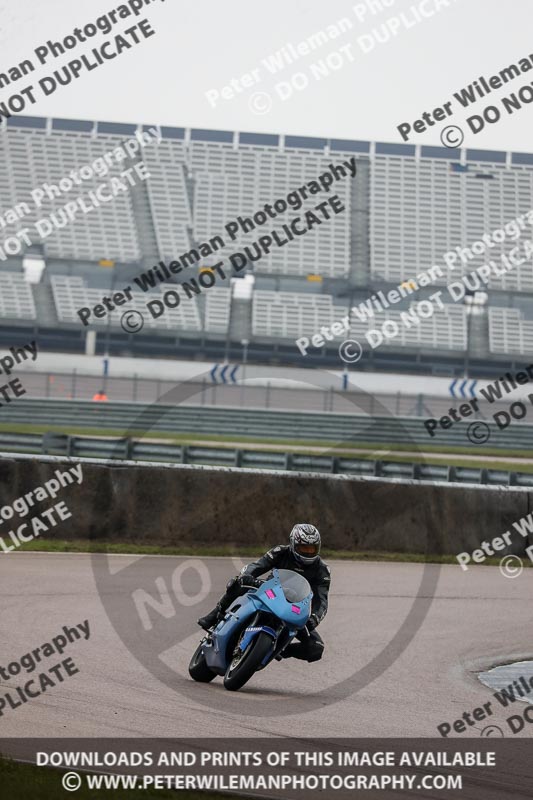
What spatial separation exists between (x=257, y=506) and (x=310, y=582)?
27.7 ft

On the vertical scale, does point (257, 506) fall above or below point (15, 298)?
below

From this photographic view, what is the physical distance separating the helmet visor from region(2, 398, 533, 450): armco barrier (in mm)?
23216

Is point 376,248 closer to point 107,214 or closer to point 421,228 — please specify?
point 421,228

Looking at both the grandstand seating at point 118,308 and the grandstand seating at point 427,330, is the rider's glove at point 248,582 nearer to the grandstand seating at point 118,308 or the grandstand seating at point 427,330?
the grandstand seating at point 118,308

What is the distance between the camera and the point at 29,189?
64750 millimetres

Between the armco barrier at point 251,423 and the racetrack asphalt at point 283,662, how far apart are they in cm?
1610

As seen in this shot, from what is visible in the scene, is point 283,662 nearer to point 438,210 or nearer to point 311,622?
point 311,622

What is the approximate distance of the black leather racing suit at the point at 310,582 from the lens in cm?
874

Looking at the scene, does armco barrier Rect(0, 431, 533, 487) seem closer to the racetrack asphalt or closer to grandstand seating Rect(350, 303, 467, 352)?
the racetrack asphalt

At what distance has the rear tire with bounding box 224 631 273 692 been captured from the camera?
321 inches

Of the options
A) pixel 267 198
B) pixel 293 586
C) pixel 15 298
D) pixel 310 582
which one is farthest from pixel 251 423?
pixel 267 198

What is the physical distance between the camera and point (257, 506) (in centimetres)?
1731

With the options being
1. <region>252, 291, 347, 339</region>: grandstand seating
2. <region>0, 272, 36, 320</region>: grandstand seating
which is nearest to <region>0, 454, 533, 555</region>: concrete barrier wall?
<region>252, 291, 347, 339</region>: grandstand seating

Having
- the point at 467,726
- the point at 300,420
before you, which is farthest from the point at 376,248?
the point at 467,726
